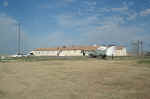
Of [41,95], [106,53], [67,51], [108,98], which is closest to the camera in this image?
[108,98]

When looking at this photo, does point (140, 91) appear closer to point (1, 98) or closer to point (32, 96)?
point (32, 96)

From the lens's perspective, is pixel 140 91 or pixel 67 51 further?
pixel 67 51

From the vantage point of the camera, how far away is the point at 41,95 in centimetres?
697

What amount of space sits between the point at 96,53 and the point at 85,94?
40.4 meters

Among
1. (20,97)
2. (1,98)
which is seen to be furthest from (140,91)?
(1,98)

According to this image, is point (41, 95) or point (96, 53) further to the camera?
point (96, 53)

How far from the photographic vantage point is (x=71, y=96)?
677cm

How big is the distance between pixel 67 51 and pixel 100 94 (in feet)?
245

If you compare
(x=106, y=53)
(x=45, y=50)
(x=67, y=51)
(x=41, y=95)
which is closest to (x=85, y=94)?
(x=41, y=95)

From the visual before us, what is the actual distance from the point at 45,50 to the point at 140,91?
81.3m

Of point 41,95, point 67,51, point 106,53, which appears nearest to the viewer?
point 41,95

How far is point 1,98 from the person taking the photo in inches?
261

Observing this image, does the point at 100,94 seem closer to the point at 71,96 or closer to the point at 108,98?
the point at 108,98

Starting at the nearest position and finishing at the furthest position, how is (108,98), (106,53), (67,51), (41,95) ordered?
(108,98), (41,95), (106,53), (67,51)
